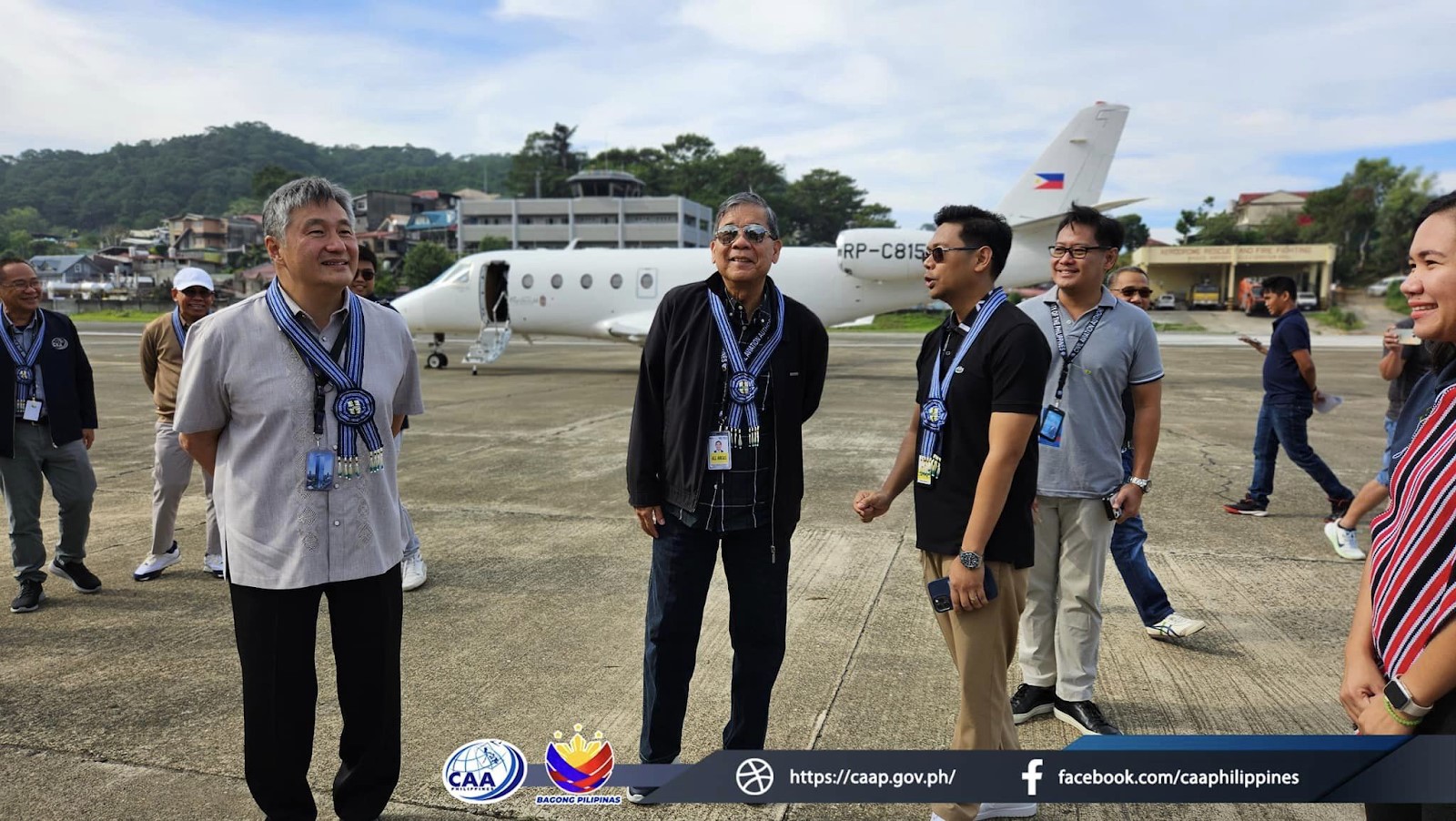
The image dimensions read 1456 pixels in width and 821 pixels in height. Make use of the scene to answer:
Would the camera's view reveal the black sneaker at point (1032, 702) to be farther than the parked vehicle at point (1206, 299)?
No

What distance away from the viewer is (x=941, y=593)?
2.64 meters

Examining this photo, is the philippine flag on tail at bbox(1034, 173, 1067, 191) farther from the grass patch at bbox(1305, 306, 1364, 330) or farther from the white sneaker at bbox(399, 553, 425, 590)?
the grass patch at bbox(1305, 306, 1364, 330)

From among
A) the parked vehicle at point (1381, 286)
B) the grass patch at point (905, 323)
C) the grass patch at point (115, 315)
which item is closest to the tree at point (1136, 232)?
the parked vehicle at point (1381, 286)

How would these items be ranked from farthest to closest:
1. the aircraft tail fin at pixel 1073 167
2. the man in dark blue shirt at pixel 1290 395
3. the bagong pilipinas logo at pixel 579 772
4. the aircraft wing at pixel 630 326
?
the aircraft wing at pixel 630 326 → the aircraft tail fin at pixel 1073 167 → the man in dark blue shirt at pixel 1290 395 → the bagong pilipinas logo at pixel 579 772

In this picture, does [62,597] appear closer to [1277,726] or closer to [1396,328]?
[1277,726]

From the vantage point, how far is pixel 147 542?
598cm

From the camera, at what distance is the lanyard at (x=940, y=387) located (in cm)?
263

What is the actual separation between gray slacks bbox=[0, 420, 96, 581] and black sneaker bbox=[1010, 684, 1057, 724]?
206 inches

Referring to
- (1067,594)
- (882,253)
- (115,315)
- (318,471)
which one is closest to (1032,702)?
(1067,594)

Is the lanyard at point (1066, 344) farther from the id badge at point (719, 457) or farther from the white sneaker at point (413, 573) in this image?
the white sneaker at point (413, 573)

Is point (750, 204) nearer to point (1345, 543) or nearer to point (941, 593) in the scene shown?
point (941, 593)

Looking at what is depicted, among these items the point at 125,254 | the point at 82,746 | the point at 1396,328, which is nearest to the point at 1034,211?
the point at 1396,328

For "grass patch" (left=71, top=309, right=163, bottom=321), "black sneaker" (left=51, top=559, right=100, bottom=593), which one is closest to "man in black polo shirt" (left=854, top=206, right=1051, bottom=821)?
"black sneaker" (left=51, top=559, right=100, bottom=593)

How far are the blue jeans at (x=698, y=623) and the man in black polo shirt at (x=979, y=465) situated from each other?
551 millimetres
